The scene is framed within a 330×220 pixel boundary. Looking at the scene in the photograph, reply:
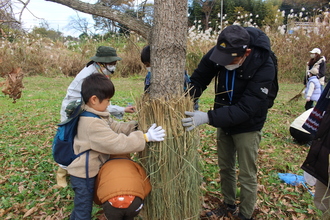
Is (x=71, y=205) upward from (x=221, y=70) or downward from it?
downward

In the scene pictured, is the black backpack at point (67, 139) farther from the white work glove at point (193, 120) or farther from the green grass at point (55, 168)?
the white work glove at point (193, 120)

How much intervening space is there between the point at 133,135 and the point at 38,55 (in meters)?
14.3

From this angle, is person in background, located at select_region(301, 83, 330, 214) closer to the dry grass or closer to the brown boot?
the brown boot

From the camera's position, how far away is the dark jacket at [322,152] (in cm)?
196

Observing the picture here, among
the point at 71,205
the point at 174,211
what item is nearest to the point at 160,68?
the point at 174,211

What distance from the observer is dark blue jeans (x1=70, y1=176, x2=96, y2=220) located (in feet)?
6.72

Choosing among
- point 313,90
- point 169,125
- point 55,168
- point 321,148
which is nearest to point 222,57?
point 169,125

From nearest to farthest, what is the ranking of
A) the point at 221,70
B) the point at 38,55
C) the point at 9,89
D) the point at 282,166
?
the point at 221,70 < the point at 282,166 < the point at 9,89 < the point at 38,55

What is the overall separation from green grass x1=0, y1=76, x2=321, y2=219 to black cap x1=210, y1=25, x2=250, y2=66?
2.54ft

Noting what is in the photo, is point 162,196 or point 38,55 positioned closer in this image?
point 162,196

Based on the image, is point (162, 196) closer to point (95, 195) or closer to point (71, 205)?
point (95, 195)

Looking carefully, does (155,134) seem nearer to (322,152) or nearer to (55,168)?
(322,152)

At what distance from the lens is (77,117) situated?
201cm

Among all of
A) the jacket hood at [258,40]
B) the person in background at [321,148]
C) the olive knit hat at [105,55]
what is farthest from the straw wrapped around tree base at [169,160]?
the olive knit hat at [105,55]
